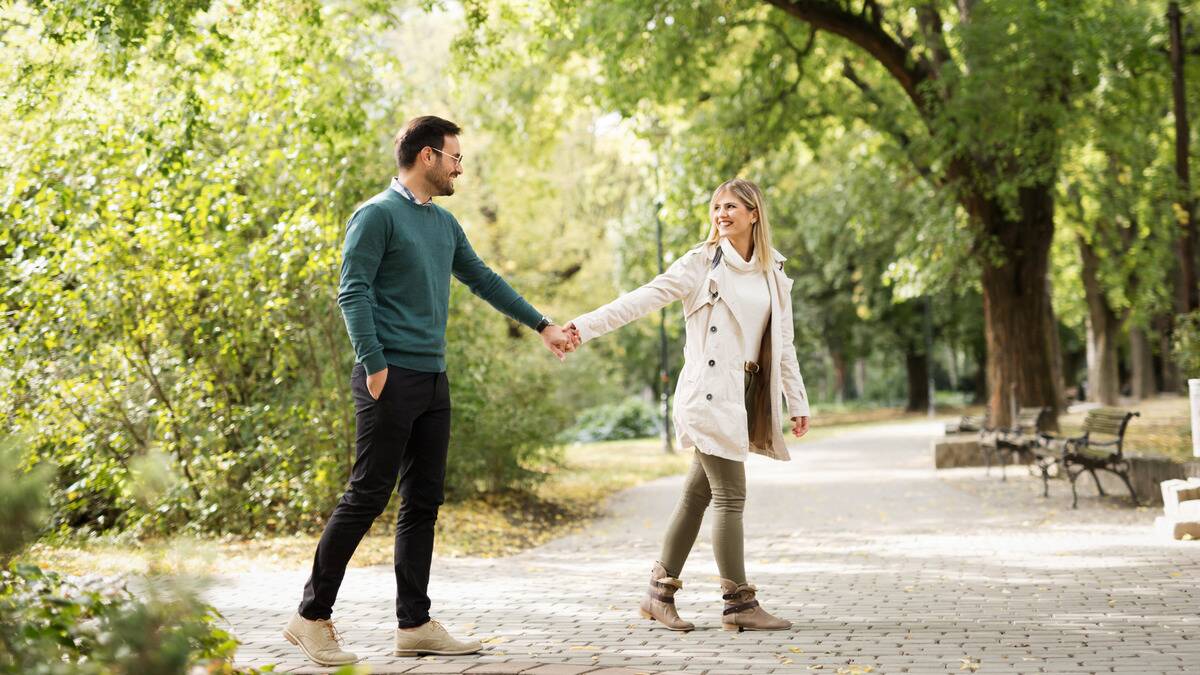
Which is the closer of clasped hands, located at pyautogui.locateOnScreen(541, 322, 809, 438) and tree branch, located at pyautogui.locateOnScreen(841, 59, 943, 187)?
clasped hands, located at pyautogui.locateOnScreen(541, 322, 809, 438)

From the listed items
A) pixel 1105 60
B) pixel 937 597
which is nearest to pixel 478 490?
pixel 937 597

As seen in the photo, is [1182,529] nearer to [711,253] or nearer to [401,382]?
[711,253]

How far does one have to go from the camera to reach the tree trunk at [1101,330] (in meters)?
30.7

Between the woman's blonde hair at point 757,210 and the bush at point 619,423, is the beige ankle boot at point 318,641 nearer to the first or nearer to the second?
the woman's blonde hair at point 757,210

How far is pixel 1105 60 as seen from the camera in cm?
1562

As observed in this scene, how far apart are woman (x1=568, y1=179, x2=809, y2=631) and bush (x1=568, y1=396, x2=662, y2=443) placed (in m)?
28.1

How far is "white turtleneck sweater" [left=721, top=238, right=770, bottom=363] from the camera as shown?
5918 mm

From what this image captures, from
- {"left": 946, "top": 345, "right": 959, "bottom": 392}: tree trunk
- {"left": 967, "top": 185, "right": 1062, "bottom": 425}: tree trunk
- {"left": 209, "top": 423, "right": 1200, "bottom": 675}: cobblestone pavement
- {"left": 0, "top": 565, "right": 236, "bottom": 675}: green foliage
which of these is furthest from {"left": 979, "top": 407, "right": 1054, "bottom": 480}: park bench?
{"left": 946, "top": 345, "right": 959, "bottom": 392}: tree trunk

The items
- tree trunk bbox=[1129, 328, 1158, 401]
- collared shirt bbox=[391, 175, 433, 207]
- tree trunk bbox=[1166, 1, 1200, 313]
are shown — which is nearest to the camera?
collared shirt bbox=[391, 175, 433, 207]

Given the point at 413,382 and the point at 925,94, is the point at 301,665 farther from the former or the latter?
the point at 925,94

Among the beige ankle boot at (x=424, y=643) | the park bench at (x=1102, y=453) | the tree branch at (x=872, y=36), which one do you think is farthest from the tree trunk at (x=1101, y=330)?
the beige ankle boot at (x=424, y=643)

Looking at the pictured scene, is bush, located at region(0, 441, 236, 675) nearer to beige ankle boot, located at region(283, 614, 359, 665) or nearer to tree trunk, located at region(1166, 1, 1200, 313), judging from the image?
beige ankle boot, located at region(283, 614, 359, 665)

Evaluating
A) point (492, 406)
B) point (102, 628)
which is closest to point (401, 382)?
point (102, 628)

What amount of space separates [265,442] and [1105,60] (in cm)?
1145
